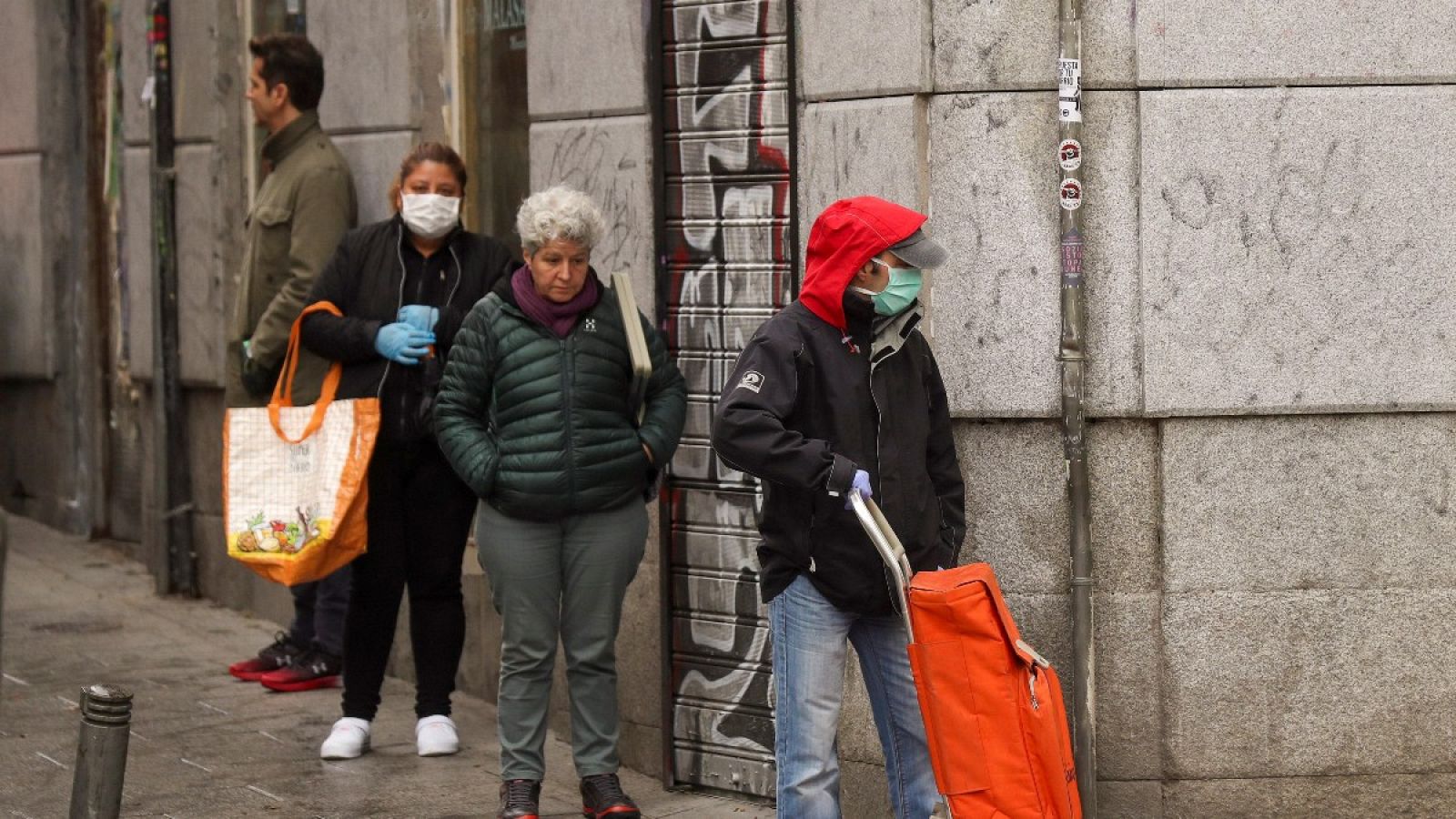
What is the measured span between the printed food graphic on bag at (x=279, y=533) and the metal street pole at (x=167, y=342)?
318 centimetres

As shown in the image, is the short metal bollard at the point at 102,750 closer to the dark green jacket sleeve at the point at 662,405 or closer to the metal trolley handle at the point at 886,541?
the metal trolley handle at the point at 886,541

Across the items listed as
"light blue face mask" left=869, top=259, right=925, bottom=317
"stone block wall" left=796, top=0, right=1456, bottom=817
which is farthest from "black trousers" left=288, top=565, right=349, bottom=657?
"light blue face mask" left=869, top=259, right=925, bottom=317

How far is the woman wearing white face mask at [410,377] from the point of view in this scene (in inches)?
264

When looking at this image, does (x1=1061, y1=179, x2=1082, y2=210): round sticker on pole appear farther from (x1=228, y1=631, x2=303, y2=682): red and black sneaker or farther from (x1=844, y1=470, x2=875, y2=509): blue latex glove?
(x1=228, y1=631, x2=303, y2=682): red and black sneaker

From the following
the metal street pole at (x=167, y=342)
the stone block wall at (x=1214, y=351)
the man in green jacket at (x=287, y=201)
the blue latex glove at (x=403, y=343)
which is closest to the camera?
the stone block wall at (x=1214, y=351)

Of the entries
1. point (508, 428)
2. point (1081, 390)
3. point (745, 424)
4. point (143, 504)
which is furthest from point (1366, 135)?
point (143, 504)

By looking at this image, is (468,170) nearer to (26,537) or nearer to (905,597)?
(905,597)

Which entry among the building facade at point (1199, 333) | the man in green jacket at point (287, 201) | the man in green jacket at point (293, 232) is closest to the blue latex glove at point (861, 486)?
the building facade at point (1199, 333)

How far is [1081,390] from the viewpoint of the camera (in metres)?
5.85

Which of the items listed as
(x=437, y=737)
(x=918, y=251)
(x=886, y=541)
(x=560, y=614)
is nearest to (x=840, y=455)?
(x=886, y=541)

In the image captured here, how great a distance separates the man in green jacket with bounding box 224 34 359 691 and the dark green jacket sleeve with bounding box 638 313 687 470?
6.57 ft

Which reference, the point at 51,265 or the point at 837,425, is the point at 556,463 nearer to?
the point at 837,425

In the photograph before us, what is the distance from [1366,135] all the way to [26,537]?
815 centimetres

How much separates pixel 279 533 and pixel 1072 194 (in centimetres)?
273
